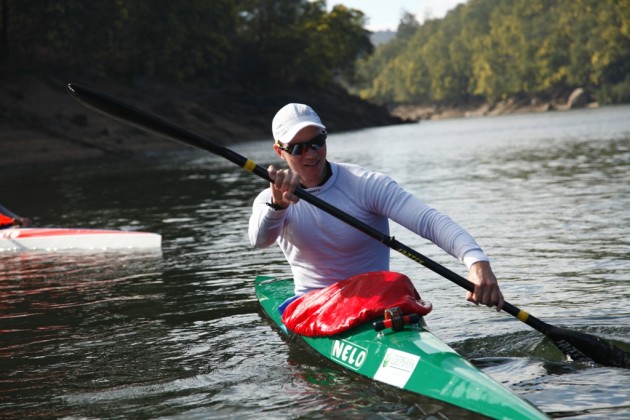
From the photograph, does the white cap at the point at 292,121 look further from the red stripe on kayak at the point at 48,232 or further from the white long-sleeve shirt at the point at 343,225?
the red stripe on kayak at the point at 48,232

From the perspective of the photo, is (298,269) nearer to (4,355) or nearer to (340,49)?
(4,355)

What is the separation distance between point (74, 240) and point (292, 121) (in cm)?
1021

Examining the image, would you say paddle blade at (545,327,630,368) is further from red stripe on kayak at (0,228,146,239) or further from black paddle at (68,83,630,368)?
red stripe on kayak at (0,228,146,239)

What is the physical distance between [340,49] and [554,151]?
70818 millimetres

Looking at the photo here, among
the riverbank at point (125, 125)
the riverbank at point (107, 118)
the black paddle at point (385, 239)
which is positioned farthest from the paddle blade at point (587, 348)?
the riverbank at point (107, 118)

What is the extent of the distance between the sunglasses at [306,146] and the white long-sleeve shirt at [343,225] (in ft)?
1.17

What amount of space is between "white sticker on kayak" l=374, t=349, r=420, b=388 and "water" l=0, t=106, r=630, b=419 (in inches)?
4.4

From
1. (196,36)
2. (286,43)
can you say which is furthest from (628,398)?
(286,43)

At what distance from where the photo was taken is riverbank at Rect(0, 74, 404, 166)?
49.2m

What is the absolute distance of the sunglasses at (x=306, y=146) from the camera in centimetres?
684

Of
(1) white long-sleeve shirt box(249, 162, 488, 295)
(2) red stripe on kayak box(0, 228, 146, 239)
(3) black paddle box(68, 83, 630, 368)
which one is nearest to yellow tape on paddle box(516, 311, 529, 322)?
(3) black paddle box(68, 83, 630, 368)

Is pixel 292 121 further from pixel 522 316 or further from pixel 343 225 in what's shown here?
pixel 522 316

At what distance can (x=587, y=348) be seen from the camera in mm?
7312

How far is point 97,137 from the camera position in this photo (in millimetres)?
53469
